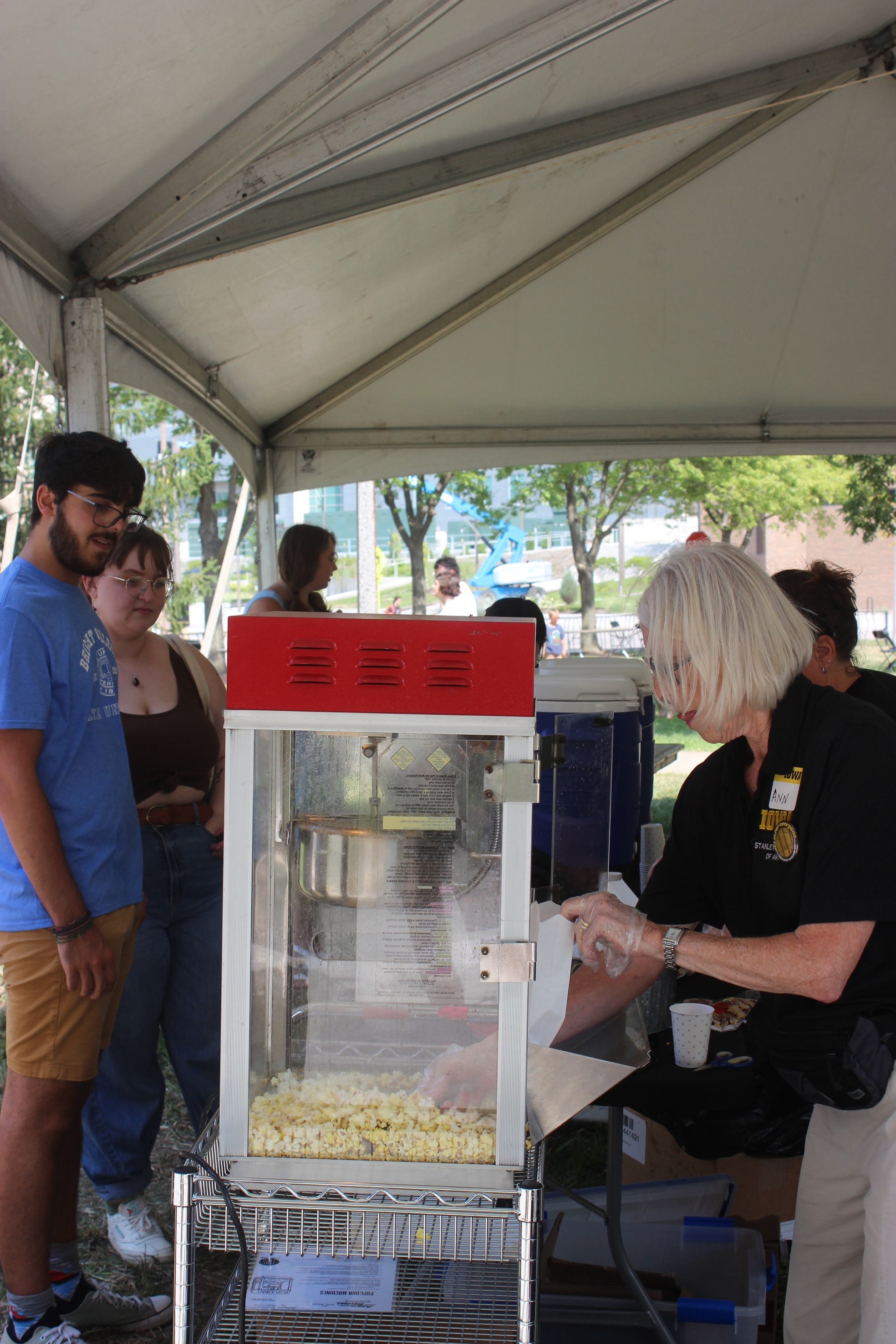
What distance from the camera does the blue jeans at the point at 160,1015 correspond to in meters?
2.25

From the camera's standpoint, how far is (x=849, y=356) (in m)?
4.74

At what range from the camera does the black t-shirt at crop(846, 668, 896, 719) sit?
8.09ft

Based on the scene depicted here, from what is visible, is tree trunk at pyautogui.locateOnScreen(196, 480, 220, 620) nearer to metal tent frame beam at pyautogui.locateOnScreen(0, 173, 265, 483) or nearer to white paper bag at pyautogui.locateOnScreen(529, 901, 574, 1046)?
metal tent frame beam at pyautogui.locateOnScreen(0, 173, 265, 483)

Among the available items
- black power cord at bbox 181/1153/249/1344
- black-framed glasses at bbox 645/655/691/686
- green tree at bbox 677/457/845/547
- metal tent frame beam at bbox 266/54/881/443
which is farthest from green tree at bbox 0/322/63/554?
black power cord at bbox 181/1153/249/1344

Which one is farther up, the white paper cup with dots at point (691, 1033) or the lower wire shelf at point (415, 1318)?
the white paper cup with dots at point (691, 1033)

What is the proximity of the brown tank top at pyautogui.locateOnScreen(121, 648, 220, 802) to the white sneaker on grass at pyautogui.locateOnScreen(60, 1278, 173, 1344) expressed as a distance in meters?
1.00

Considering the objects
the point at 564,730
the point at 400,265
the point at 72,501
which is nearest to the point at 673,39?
the point at 400,265

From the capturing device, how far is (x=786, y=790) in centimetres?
135

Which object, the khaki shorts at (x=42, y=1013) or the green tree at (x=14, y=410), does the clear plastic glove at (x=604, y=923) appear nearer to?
the khaki shorts at (x=42, y=1013)

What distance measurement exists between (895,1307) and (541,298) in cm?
416

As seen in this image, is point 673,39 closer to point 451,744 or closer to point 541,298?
point 541,298

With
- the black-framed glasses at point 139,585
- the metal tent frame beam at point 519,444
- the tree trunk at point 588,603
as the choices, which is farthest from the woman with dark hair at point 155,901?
the tree trunk at point 588,603

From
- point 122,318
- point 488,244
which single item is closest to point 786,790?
point 122,318

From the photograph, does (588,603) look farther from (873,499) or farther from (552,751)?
(552,751)
